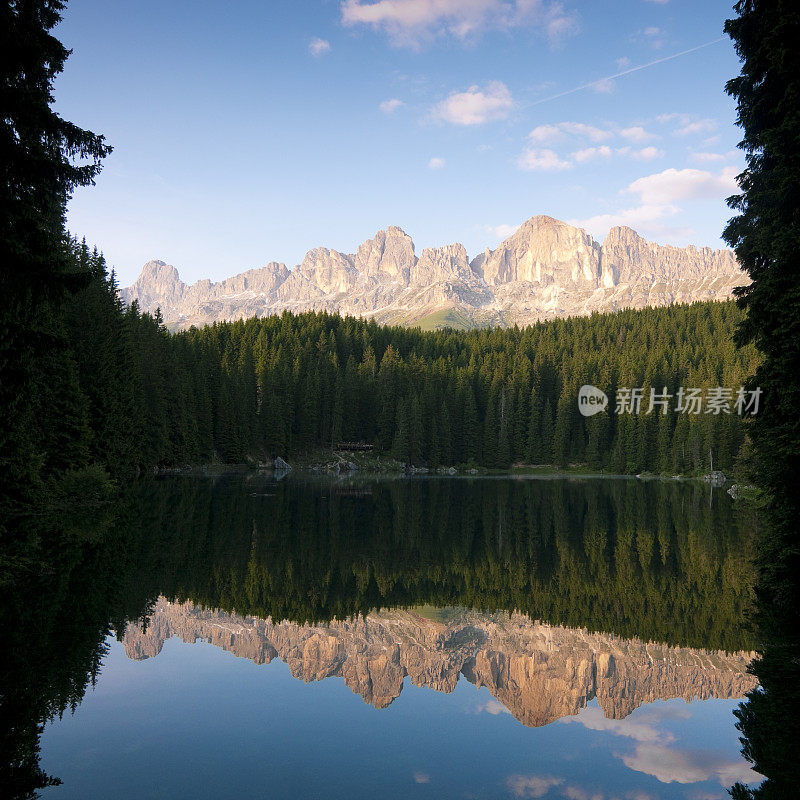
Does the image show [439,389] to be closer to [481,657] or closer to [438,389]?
[438,389]

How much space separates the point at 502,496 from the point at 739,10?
159 feet

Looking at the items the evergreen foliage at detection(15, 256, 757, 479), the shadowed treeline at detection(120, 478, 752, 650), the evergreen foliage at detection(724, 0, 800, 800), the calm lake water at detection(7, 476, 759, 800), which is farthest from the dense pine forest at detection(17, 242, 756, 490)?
the evergreen foliage at detection(724, 0, 800, 800)

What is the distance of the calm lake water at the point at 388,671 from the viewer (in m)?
9.38

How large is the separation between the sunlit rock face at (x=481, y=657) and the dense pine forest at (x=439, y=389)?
184 ft

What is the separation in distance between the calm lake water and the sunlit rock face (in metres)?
0.06

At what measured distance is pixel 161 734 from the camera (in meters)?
10.6

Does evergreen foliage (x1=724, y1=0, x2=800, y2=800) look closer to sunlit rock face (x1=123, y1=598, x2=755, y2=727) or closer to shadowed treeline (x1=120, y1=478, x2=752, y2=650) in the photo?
shadowed treeline (x1=120, y1=478, x2=752, y2=650)

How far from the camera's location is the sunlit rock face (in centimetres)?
1293

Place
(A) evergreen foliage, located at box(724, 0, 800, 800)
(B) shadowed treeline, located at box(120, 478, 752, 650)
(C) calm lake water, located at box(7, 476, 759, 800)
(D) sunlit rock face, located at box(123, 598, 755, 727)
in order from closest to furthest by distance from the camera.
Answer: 1. (C) calm lake water, located at box(7, 476, 759, 800)
2. (D) sunlit rock face, located at box(123, 598, 755, 727)
3. (A) evergreen foliage, located at box(724, 0, 800, 800)
4. (B) shadowed treeline, located at box(120, 478, 752, 650)

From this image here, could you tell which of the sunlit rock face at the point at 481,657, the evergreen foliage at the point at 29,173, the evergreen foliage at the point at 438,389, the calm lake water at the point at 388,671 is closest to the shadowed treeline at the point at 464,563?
the calm lake water at the point at 388,671

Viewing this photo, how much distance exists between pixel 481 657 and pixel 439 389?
384 ft

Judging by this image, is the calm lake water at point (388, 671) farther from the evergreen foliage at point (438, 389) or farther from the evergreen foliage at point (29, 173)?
the evergreen foliage at point (438, 389)

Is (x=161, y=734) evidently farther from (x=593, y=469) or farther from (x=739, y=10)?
(x=593, y=469)

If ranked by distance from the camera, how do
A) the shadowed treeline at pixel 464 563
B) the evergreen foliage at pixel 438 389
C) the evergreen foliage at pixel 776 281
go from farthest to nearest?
the evergreen foliage at pixel 438 389, the shadowed treeline at pixel 464 563, the evergreen foliage at pixel 776 281
